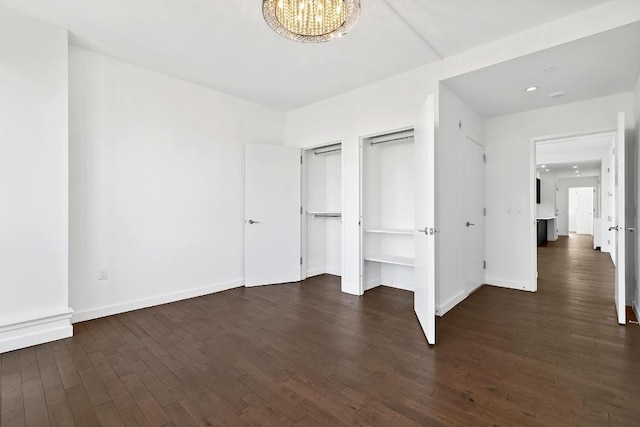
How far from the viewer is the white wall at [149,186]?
301cm

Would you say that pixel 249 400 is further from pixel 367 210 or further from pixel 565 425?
pixel 367 210

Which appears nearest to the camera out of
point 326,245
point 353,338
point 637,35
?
point 637,35

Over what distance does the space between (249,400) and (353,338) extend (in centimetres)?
108

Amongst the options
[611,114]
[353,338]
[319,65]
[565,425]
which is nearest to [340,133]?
[319,65]

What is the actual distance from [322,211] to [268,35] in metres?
2.77

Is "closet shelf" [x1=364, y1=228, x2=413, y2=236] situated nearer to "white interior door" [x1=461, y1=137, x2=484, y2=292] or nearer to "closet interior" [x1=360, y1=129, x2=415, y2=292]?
"closet interior" [x1=360, y1=129, x2=415, y2=292]

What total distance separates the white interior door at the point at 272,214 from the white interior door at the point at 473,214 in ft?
7.51

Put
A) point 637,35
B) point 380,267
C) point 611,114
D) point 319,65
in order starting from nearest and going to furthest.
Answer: point 637,35 → point 319,65 → point 611,114 → point 380,267

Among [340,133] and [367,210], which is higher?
[340,133]

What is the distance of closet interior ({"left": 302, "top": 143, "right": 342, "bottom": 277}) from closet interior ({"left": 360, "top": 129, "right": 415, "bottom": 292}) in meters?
0.75

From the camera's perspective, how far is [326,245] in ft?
16.7

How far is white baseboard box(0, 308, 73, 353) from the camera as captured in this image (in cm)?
240

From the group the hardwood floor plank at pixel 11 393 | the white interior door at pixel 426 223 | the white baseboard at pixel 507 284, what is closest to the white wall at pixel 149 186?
the hardwood floor plank at pixel 11 393

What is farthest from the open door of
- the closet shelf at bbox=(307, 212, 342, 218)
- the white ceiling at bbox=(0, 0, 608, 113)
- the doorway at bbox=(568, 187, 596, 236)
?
the doorway at bbox=(568, 187, 596, 236)
